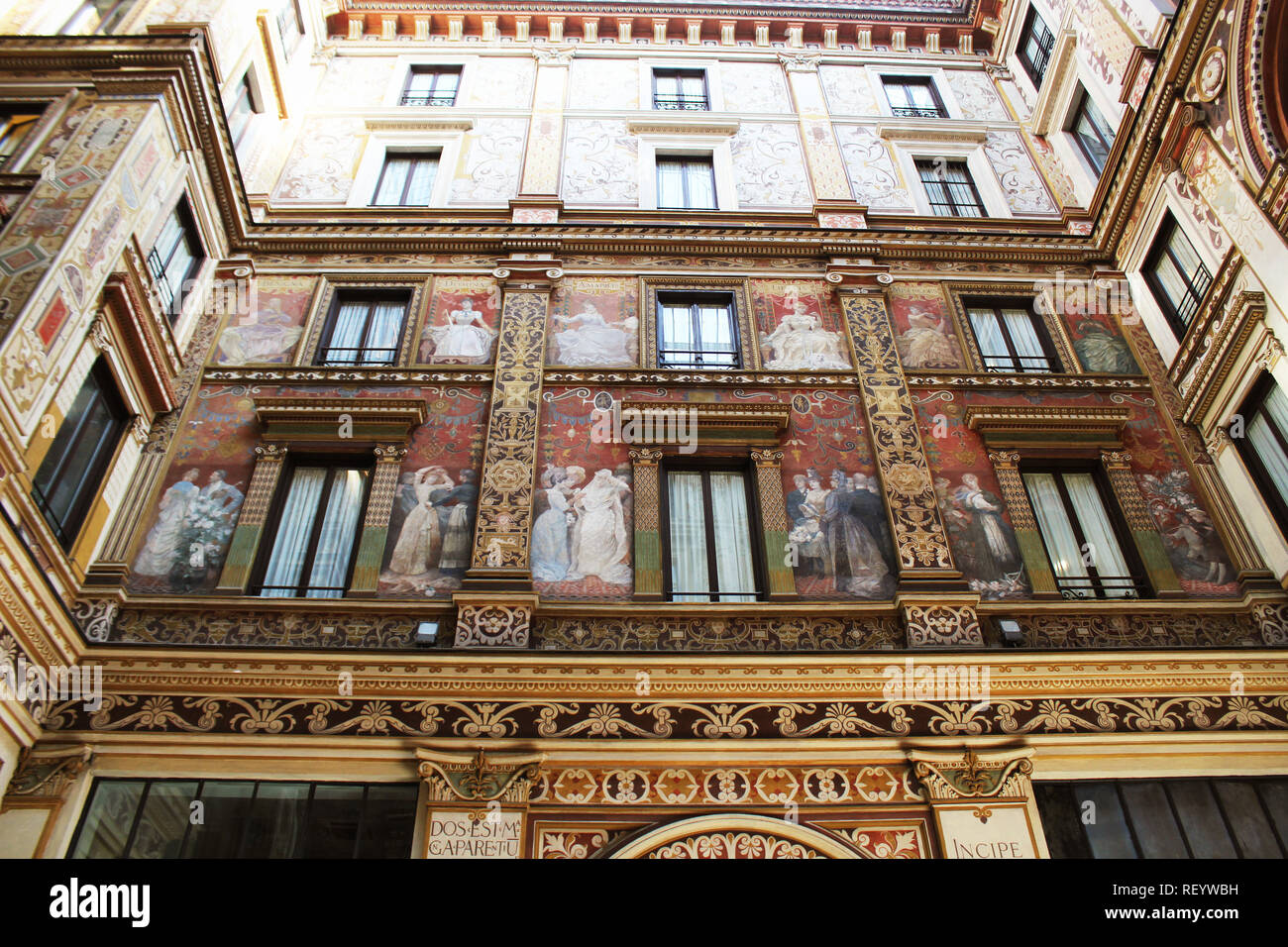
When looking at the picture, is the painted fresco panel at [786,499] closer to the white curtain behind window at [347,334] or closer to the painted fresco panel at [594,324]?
the painted fresco panel at [594,324]

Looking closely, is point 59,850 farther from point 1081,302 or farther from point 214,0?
point 1081,302

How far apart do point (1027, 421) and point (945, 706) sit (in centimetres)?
461

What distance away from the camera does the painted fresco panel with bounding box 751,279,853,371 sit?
42.8 ft

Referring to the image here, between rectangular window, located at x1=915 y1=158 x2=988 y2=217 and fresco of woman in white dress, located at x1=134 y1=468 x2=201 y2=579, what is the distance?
41.8 feet

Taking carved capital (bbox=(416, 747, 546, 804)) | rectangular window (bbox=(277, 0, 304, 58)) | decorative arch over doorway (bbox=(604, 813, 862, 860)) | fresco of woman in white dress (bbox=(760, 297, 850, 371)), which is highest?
rectangular window (bbox=(277, 0, 304, 58))

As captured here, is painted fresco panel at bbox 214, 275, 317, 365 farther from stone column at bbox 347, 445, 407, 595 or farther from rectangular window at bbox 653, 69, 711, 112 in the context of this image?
rectangular window at bbox 653, 69, 711, 112

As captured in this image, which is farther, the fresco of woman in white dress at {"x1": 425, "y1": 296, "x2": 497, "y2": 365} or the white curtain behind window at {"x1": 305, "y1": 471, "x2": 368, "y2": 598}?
the fresco of woman in white dress at {"x1": 425, "y1": 296, "x2": 497, "y2": 365}

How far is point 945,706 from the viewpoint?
30.3 feet

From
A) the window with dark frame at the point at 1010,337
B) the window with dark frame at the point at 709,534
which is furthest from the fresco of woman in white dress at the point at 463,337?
the window with dark frame at the point at 1010,337

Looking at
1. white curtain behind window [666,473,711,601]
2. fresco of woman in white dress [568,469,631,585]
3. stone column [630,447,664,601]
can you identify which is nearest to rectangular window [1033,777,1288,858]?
white curtain behind window [666,473,711,601]

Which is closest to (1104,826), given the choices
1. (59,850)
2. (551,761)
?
(551,761)

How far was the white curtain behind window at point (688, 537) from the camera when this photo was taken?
10.6 m
